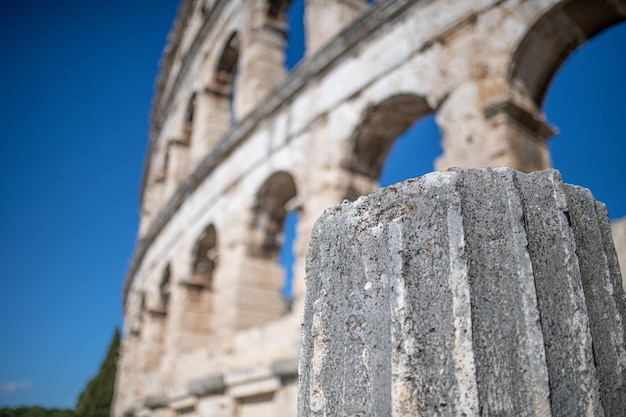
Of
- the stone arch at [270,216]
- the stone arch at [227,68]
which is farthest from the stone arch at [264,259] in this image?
the stone arch at [227,68]

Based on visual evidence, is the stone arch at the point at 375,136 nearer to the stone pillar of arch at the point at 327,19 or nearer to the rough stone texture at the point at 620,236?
the stone pillar of arch at the point at 327,19

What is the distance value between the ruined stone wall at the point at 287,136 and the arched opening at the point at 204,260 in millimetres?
26

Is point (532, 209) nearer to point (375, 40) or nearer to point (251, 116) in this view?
point (375, 40)

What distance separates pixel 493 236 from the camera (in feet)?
4.47

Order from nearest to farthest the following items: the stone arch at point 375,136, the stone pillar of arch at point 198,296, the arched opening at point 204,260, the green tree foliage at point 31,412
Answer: the stone arch at point 375,136, the green tree foliage at point 31,412, the stone pillar of arch at point 198,296, the arched opening at point 204,260

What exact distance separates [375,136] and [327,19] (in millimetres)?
2313

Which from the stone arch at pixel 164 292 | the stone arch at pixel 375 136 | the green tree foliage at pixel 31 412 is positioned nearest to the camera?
the stone arch at pixel 375 136

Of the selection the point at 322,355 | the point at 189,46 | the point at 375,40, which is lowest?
the point at 322,355

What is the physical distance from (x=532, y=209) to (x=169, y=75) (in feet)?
51.4

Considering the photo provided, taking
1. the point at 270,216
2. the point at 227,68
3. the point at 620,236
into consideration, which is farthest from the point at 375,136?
the point at 227,68

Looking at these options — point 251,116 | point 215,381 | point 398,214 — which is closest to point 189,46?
point 251,116

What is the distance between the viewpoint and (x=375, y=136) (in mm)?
6340

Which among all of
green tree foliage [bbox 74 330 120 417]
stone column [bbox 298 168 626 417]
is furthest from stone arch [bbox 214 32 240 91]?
stone column [bbox 298 168 626 417]

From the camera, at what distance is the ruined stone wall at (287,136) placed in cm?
478
